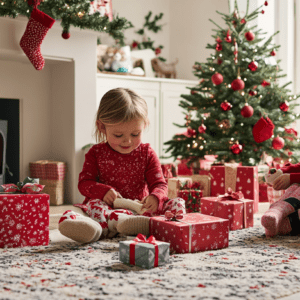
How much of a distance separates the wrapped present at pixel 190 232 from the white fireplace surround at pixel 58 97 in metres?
1.70

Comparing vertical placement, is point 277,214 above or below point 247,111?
below

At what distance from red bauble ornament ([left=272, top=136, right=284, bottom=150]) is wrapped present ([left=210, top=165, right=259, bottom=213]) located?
578mm

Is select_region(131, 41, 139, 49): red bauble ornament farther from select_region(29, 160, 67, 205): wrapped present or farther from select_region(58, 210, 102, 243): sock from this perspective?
select_region(58, 210, 102, 243): sock

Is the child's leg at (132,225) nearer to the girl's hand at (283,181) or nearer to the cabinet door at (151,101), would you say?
the girl's hand at (283,181)

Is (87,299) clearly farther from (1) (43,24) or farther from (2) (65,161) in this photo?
(2) (65,161)

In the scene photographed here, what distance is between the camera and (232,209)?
1854 millimetres

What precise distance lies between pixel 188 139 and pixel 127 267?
2.04m

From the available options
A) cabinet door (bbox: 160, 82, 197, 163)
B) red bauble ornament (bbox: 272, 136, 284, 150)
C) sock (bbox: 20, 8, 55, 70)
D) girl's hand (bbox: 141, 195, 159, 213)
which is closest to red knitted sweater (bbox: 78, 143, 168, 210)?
girl's hand (bbox: 141, 195, 159, 213)

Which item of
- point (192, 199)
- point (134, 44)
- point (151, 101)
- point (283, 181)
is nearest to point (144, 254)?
point (283, 181)

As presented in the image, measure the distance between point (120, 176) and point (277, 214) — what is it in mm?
632

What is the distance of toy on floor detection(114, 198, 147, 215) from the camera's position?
5.42 ft

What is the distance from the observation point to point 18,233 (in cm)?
146

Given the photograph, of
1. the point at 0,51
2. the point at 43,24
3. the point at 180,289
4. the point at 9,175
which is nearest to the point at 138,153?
the point at 180,289

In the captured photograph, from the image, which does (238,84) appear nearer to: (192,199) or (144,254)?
(192,199)
